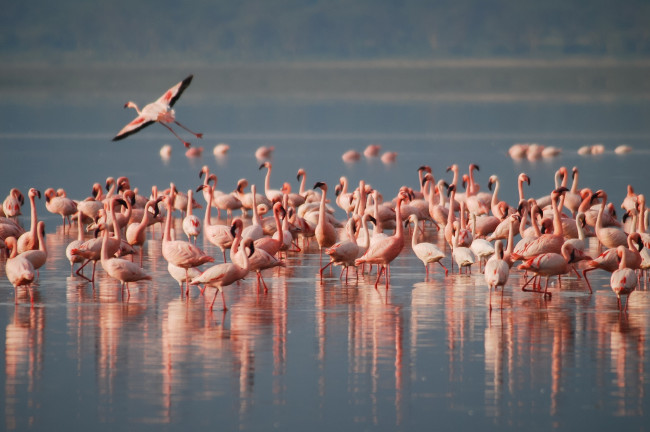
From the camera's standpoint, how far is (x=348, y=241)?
1232 cm

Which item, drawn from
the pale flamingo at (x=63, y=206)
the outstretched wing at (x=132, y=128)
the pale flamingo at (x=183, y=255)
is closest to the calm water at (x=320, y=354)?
the pale flamingo at (x=183, y=255)

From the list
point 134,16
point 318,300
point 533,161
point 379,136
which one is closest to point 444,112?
point 379,136

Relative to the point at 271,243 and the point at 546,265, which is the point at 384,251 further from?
the point at 546,265

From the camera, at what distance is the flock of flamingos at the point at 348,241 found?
11109 mm

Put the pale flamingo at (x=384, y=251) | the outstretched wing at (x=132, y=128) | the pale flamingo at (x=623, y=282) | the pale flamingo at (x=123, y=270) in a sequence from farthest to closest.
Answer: the outstretched wing at (x=132, y=128)
the pale flamingo at (x=384, y=251)
the pale flamingo at (x=123, y=270)
the pale flamingo at (x=623, y=282)

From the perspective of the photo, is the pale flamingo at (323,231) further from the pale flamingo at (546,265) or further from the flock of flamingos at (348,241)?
the pale flamingo at (546,265)

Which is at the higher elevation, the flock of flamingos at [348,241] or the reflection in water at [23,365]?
the flock of flamingos at [348,241]

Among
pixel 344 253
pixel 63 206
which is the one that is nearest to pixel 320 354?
pixel 344 253

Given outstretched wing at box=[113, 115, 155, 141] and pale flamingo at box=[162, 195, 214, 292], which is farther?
outstretched wing at box=[113, 115, 155, 141]

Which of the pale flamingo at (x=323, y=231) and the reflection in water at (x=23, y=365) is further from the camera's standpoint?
the pale flamingo at (x=323, y=231)

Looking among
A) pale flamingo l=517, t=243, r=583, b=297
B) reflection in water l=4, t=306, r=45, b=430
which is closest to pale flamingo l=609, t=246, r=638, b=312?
pale flamingo l=517, t=243, r=583, b=297

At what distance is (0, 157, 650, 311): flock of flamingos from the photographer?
11.1m

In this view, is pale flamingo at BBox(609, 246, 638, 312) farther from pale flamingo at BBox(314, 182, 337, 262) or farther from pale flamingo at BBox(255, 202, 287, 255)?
pale flamingo at BBox(314, 182, 337, 262)

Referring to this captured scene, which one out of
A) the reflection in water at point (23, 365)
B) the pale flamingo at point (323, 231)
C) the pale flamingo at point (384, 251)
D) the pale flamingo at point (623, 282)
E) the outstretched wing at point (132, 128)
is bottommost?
the reflection in water at point (23, 365)
